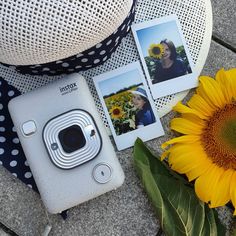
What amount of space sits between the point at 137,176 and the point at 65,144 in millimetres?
230

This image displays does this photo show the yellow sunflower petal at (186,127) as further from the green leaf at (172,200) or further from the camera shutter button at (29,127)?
the camera shutter button at (29,127)

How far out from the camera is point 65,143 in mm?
976

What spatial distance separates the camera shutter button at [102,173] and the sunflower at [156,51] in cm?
30

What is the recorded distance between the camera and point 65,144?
3.20 feet

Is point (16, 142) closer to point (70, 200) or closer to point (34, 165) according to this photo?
point (34, 165)

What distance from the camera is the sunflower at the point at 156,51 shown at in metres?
1.07

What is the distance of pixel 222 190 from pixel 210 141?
0.38 ft

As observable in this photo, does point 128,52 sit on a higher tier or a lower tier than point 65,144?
higher

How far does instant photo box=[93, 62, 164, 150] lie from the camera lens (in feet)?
0.39

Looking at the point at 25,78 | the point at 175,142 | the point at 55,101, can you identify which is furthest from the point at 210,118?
the point at 25,78

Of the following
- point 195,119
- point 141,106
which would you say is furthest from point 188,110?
point 141,106

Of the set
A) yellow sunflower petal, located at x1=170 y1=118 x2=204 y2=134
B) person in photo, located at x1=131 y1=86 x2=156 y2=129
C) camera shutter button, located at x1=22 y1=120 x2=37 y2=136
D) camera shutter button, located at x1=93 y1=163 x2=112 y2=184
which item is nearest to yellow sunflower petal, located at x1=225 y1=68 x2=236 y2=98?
yellow sunflower petal, located at x1=170 y1=118 x2=204 y2=134

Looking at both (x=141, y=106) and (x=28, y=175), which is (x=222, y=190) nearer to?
(x=141, y=106)

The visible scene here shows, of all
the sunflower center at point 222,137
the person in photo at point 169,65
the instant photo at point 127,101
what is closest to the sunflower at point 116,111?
the instant photo at point 127,101
